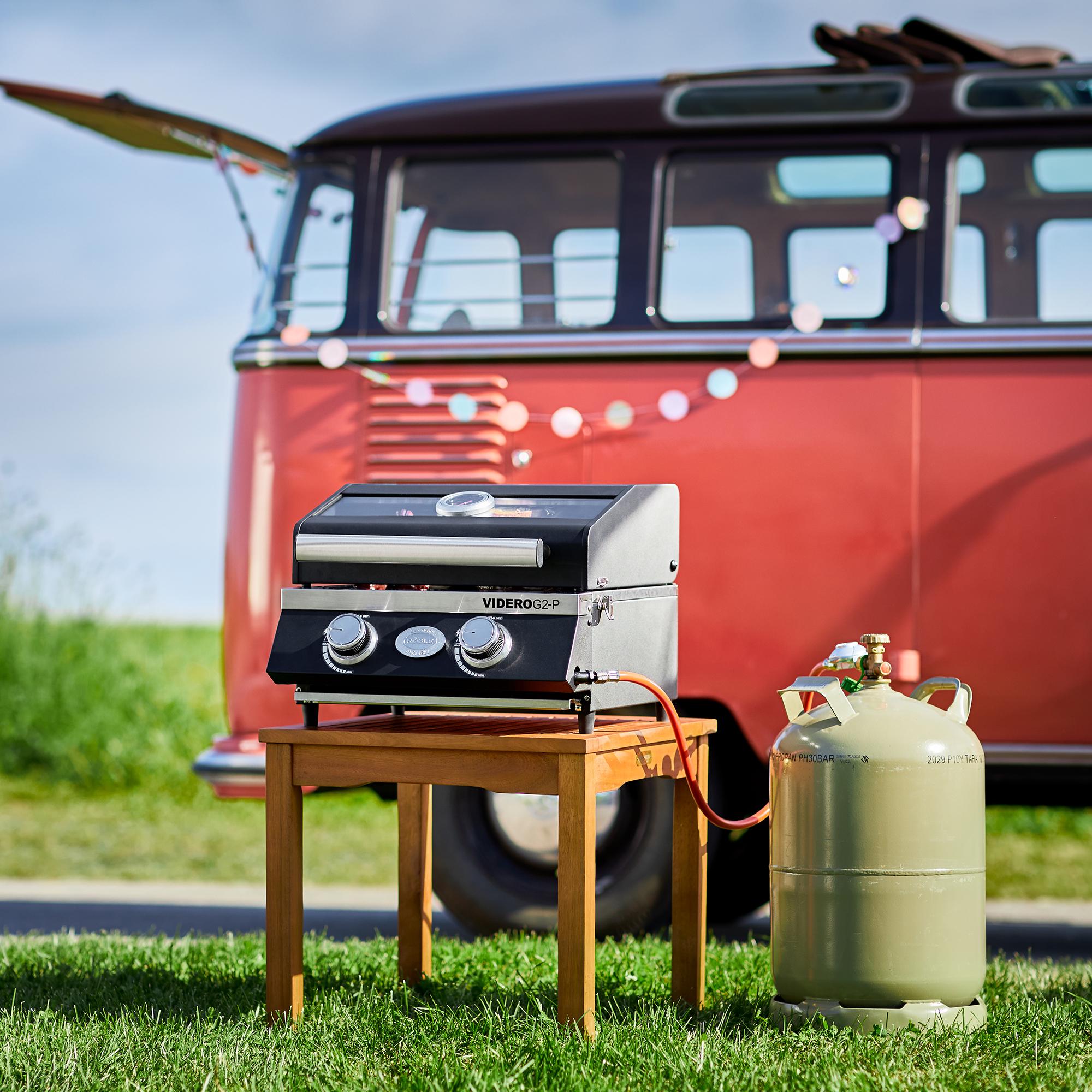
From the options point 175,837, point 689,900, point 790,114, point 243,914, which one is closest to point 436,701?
point 689,900

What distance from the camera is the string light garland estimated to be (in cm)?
512

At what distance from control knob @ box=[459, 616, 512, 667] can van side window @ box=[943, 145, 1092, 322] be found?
2581 mm

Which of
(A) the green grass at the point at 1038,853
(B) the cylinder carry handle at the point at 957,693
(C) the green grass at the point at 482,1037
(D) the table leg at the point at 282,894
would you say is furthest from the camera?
(A) the green grass at the point at 1038,853

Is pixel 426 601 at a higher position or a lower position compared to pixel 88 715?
higher

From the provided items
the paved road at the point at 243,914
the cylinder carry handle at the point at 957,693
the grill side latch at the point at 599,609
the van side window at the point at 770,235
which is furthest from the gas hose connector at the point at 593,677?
the paved road at the point at 243,914

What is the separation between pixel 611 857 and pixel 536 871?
285 millimetres

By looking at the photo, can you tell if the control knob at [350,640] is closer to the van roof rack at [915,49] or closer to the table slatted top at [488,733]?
the table slatted top at [488,733]

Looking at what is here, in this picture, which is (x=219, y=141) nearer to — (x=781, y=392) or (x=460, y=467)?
(x=460, y=467)

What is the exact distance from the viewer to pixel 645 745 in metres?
3.48

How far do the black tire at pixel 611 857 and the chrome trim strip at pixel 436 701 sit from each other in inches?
77.5

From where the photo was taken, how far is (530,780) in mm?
3230

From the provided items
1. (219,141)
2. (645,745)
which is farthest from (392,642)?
(219,141)

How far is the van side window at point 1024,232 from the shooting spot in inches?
200

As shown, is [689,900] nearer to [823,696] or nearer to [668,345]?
[823,696]
